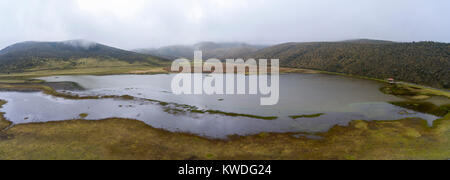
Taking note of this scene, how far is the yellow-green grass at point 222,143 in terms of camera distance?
1962 centimetres

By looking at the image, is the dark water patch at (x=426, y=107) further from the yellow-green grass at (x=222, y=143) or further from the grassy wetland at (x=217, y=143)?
the yellow-green grass at (x=222, y=143)

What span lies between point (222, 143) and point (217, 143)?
598mm

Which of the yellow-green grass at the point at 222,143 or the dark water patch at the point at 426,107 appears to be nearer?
the yellow-green grass at the point at 222,143

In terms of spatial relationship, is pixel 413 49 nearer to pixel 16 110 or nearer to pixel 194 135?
pixel 194 135

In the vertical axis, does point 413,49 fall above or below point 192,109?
above

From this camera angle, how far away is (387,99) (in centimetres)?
4341
